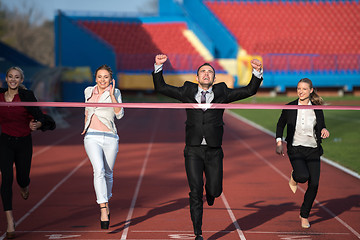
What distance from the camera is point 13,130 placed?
20.4ft

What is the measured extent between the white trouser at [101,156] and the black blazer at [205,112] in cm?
95

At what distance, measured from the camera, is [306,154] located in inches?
265

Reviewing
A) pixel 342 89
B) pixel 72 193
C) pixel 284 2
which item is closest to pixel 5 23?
pixel 284 2

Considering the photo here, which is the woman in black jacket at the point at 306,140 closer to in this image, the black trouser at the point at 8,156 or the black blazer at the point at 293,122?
the black blazer at the point at 293,122

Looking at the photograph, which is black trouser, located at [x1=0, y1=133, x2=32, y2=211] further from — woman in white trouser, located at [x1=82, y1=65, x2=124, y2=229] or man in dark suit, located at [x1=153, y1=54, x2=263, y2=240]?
man in dark suit, located at [x1=153, y1=54, x2=263, y2=240]

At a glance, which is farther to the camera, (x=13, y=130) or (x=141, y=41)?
Answer: (x=141, y=41)

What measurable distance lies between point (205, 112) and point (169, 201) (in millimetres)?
2977

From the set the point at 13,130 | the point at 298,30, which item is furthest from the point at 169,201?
the point at 298,30

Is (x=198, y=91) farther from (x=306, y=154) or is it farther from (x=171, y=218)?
(x=171, y=218)

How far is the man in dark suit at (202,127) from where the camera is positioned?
19.4ft

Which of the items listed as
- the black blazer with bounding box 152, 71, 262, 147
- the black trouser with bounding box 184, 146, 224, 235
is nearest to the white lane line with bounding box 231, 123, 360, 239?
the black trouser with bounding box 184, 146, 224, 235

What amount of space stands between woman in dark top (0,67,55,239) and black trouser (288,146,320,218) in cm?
281

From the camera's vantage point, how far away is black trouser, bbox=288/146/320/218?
6.66m

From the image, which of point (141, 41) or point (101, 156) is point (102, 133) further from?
point (141, 41)
